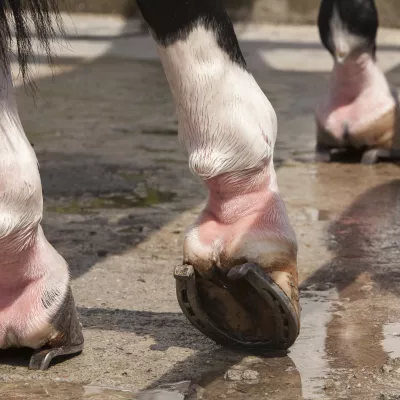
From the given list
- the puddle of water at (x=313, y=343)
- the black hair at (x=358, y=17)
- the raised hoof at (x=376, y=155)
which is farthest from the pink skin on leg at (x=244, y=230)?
the black hair at (x=358, y=17)

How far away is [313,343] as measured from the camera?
245cm

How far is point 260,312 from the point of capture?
7.59 ft

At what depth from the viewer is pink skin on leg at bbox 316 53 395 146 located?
423 cm

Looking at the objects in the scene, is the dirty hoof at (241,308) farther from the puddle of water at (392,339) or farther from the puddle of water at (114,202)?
the puddle of water at (114,202)

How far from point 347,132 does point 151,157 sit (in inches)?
27.5

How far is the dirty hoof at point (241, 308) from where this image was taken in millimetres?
2238

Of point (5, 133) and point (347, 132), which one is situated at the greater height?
point (5, 133)

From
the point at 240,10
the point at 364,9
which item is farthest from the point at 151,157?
the point at 240,10

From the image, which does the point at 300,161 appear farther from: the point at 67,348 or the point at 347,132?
the point at 67,348

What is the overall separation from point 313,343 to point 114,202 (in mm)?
1377

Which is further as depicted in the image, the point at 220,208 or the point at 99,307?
the point at 99,307

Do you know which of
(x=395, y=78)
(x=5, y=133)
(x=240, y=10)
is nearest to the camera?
(x=5, y=133)

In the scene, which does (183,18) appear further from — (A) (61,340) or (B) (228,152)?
(A) (61,340)

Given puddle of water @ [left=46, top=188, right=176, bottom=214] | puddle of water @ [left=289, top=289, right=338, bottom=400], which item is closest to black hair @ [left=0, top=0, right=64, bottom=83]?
puddle of water @ [left=289, top=289, right=338, bottom=400]
